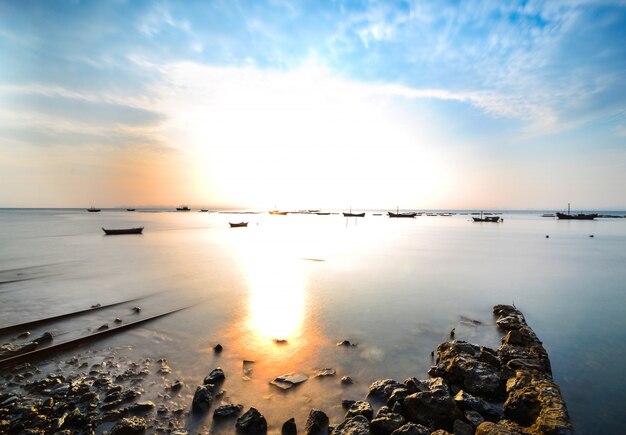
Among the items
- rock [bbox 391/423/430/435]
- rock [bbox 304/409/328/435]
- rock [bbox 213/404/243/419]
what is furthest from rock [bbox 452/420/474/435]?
Result: rock [bbox 213/404/243/419]

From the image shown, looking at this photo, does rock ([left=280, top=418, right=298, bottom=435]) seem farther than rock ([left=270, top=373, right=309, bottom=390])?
No

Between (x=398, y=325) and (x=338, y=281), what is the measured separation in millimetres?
8851

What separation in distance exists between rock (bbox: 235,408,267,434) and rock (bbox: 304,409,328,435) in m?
0.99

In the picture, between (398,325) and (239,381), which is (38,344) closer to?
(239,381)

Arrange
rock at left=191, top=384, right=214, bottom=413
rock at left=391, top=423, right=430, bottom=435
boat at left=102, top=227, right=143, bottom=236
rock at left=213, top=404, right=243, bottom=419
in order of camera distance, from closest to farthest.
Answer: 1. rock at left=391, top=423, right=430, bottom=435
2. rock at left=213, top=404, right=243, bottom=419
3. rock at left=191, top=384, right=214, bottom=413
4. boat at left=102, top=227, right=143, bottom=236

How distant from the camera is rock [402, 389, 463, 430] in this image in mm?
6496

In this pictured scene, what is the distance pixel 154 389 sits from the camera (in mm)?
8125

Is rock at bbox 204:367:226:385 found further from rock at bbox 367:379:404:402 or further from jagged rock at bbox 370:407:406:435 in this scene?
jagged rock at bbox 370:407:406:435

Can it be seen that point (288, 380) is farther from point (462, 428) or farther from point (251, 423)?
point (462, 428)

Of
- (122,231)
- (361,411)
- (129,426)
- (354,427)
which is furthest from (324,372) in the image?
(122,231)

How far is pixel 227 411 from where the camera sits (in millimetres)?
7102

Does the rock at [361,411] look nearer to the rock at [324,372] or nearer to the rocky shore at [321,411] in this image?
the rocky shore at [321,411]

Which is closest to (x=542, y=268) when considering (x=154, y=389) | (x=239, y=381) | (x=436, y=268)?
(x=436, y=268)

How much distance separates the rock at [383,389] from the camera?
7812mm
